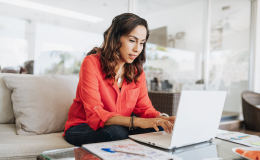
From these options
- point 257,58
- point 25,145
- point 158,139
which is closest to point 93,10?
point 25,145

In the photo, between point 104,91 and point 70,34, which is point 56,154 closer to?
point 104,91

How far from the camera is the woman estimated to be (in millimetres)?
1061

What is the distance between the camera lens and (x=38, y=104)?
1.42m

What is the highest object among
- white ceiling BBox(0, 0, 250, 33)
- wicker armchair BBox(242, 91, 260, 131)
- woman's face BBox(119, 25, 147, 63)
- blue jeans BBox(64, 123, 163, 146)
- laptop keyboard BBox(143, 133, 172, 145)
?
white ceiling BBox(0, 0, 250, 33)

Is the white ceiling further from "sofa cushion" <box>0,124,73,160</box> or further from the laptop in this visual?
the laptop

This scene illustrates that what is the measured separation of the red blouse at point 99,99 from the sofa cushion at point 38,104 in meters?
0.20

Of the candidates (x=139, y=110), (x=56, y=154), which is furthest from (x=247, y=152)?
(x=139, y=110)

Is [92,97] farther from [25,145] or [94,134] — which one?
[25,145]

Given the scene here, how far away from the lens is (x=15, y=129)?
4.59 ft

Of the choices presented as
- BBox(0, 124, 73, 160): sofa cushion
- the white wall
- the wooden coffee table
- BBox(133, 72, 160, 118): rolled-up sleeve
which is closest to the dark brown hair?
BBox(133, 72, 160, 118): rolled-up sleeve

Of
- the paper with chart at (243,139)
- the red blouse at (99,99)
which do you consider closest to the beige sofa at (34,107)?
the red blouse at (99,99)

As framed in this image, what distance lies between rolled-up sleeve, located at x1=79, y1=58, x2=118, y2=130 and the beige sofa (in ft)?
0.81

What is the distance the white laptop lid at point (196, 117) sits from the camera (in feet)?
2.43

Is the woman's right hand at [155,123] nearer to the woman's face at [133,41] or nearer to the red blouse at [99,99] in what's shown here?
the red blouse at [99,99]
